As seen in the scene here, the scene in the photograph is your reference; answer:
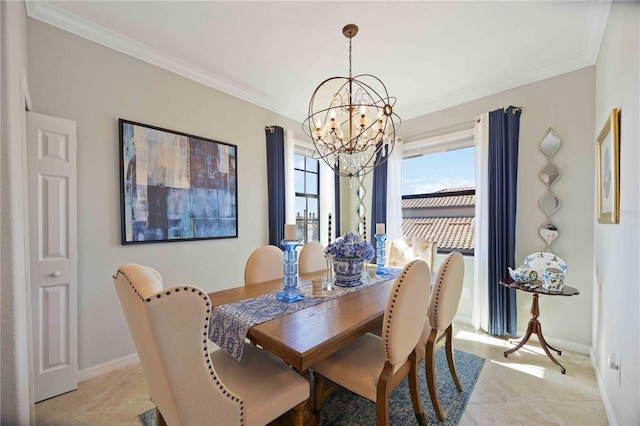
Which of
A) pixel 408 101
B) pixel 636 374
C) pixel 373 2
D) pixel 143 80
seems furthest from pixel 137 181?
pixel 636 374

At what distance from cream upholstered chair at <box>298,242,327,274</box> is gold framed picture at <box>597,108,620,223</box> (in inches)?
80.6

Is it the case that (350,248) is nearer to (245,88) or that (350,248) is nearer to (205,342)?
(205,342)

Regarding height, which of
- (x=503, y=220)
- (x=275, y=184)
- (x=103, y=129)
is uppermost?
(x=103, y=129)

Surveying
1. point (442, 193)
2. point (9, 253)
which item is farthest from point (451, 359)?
point (9, 253)

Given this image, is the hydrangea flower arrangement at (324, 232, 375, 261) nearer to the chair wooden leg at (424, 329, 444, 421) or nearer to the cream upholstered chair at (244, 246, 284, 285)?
the cream upholstered chair at (244, 246, 284, 285)

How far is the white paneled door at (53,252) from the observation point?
5.67 ft

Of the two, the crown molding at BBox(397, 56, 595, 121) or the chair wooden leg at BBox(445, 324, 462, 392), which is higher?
the crown molding at BBox(397, 56, 595, 121)

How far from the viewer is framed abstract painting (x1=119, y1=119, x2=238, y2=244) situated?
86.0 inches

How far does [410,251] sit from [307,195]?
72.3 inches

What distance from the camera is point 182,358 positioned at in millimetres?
840

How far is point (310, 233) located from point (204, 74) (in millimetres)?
2446

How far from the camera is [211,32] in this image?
6.81 feet

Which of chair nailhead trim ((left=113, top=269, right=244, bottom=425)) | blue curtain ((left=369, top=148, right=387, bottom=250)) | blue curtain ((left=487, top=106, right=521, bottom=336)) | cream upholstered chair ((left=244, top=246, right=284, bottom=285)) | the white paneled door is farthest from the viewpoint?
blue curtain ((left=369, top=148, right=387, bottom=250))

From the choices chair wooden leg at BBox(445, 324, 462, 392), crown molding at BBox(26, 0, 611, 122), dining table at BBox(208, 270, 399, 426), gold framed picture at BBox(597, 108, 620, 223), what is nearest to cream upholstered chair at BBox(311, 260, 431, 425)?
dining table at BBox(208, 270, 399, 426)
